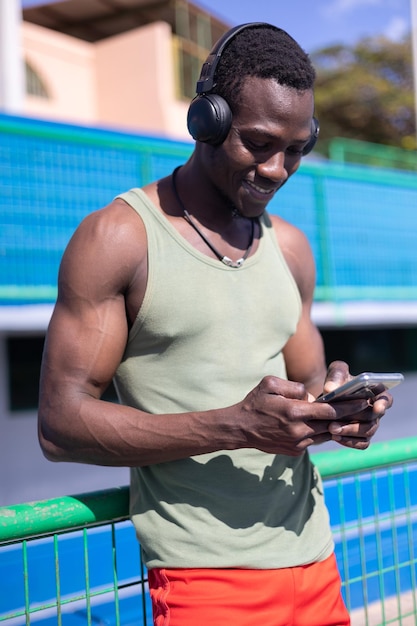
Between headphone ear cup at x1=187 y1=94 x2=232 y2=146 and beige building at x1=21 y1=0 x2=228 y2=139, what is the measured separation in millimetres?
17502

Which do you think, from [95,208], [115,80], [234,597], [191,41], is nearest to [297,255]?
[234,597]

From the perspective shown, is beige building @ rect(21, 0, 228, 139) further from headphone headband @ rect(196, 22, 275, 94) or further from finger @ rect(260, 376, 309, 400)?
finger @ rect(260, 376, 309, 400)

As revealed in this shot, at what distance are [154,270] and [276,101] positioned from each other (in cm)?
50

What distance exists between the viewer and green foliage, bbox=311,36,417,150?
2855cm

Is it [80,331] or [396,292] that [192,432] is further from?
[396,292]

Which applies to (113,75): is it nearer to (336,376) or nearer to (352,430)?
(336,376)

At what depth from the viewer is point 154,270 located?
71.5 inches

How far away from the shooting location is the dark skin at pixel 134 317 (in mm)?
1654

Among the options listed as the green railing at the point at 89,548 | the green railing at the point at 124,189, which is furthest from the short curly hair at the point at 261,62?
the green railing at the point at 124,189

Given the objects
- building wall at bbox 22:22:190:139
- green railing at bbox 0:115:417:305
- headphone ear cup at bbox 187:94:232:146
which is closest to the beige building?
building wall at bbox 22:22:190:139

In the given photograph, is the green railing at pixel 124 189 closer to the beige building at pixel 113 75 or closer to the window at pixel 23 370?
the window at pixel 23 370

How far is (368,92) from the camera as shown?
2878 cm

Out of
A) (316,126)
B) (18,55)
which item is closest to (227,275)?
(316,126)

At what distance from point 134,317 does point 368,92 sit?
94.1 ft
